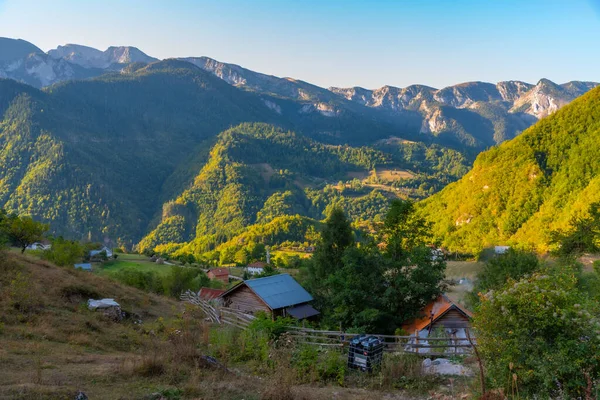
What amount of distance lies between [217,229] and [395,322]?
14700 cm

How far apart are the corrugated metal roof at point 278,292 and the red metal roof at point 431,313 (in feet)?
20.5

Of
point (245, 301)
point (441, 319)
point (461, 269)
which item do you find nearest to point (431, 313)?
point (441, 319)

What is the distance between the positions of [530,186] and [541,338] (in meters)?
92.9

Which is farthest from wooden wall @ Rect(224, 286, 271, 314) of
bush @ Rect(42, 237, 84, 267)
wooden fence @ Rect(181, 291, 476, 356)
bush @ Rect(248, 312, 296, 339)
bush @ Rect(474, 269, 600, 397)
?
bush @ Rect(474, 269, 600, 397)

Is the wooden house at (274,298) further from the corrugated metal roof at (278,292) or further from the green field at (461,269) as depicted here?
the green field at (461,269)

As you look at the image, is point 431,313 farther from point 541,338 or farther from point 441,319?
point 541,338

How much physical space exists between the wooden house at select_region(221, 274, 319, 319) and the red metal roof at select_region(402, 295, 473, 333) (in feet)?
18.7

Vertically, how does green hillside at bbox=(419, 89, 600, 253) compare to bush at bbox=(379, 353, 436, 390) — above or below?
above

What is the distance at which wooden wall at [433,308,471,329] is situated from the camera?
19908 mm

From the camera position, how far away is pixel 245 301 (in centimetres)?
2411

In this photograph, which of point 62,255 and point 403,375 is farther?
point 62,255

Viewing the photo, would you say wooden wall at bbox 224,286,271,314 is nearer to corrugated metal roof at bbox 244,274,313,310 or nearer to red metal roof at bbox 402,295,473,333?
corrugated metal roof at bbox 244,274,313,310

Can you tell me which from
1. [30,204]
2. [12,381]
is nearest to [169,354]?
[12,381]

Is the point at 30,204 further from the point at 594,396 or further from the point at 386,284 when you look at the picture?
the point at 594,396
